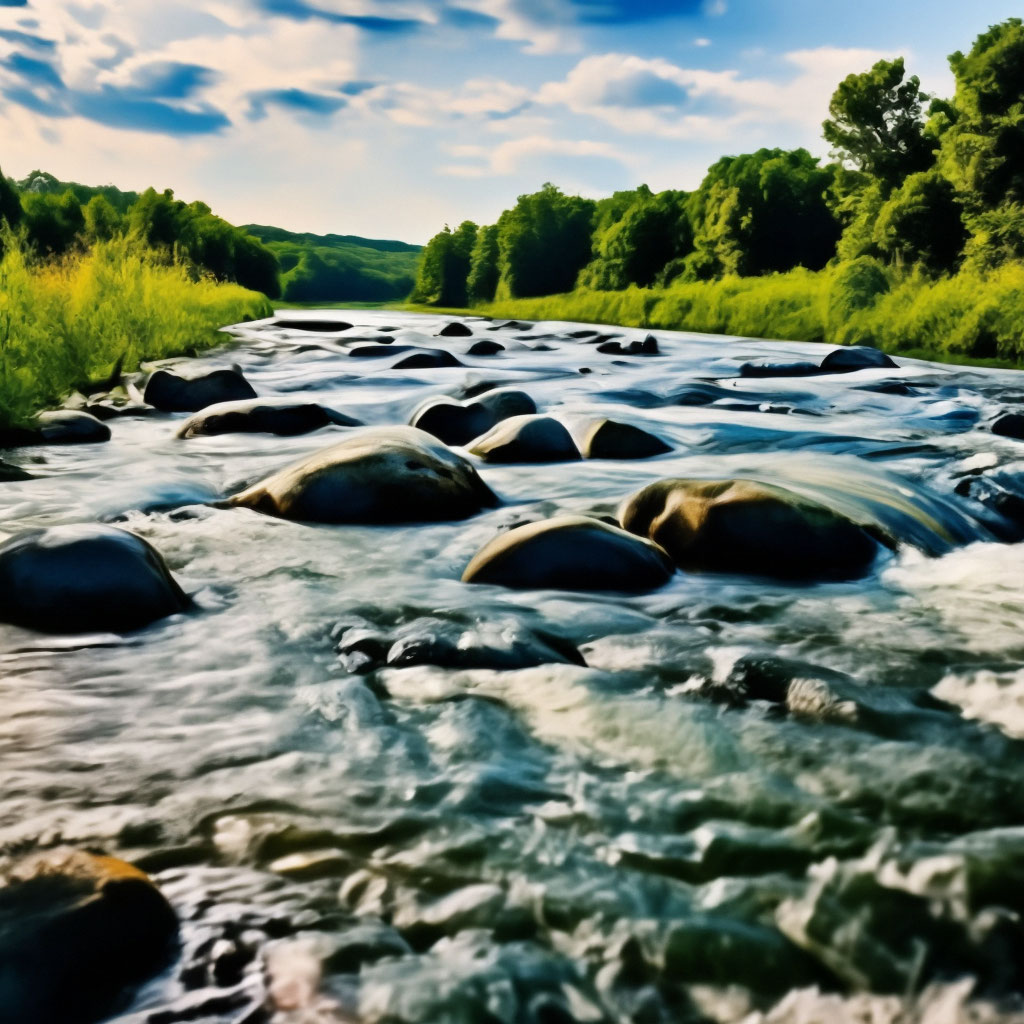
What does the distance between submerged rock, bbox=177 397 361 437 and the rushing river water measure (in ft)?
10.3

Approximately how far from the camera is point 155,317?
1299cm

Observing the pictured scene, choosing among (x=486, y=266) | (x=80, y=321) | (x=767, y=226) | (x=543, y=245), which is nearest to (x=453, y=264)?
(x=486, y=266)

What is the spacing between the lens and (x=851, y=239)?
33531 millimetres

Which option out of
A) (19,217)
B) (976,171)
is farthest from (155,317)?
(19,217)

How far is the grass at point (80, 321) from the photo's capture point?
7.49m

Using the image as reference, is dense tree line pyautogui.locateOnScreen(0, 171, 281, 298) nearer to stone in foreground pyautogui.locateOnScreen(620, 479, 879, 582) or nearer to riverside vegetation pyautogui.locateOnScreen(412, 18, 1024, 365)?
riverside vegetation pyautogui.locateOnScreen(412, 18, 1024, 365)

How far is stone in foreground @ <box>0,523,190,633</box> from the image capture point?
3225mm


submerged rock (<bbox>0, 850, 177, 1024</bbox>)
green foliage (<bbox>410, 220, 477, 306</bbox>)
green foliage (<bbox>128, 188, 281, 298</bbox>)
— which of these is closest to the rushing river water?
submerged rock (<bbox>0, 850, 177, 1024</bbox>)

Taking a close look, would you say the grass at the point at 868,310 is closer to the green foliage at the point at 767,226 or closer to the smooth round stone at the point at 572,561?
the smooth round stone at the point at 572,561

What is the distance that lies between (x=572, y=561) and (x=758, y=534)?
0.86m

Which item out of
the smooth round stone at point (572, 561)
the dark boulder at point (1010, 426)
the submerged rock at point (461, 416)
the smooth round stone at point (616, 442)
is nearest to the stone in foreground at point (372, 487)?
the smooth round stone at point (572, 561)

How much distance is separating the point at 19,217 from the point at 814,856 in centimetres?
6611

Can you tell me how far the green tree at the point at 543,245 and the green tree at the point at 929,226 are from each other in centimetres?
4308

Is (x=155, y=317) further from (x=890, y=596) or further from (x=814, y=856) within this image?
(x=814, y=856)
